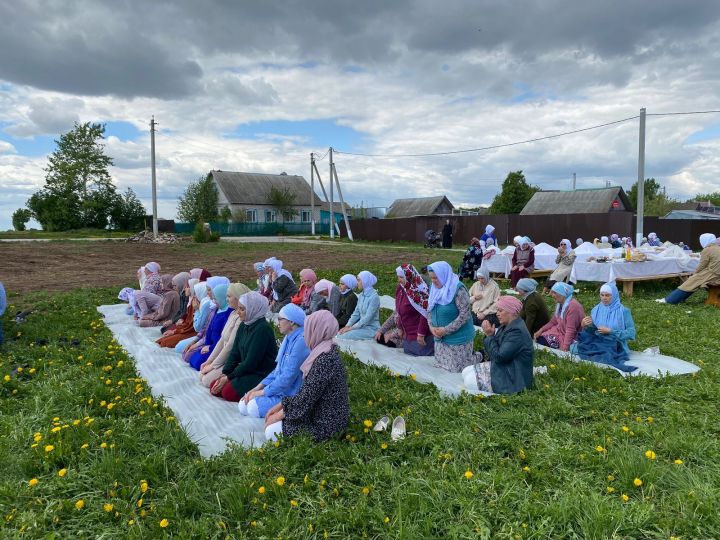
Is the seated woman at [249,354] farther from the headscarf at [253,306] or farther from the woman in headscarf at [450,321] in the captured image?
the woman in headscarf at [450,321]

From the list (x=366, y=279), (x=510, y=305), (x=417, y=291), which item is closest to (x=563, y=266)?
(x=366, y=279)

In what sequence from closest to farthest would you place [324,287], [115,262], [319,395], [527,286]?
[319,395] → [527,286] → [324,287] → [115,262]

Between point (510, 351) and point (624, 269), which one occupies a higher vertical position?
point (624, 269)

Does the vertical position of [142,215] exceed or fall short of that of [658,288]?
it exceeds it

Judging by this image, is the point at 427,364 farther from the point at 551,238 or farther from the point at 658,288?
the point at 551,238

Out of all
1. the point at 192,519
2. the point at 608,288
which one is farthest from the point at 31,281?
the point at 608,288

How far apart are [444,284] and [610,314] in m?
2.09

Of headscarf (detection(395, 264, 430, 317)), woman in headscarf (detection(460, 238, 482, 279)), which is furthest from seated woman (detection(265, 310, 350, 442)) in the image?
woman in headscarf (detection(460, 238, 482, 279))

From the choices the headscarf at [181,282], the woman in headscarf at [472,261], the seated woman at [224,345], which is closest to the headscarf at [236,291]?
the seated woman at [224,345]

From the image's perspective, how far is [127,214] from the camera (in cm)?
4059

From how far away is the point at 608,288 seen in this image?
5.85 meters

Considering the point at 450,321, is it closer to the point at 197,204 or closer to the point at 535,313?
the point at 535,313

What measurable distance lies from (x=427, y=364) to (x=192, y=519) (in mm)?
3597

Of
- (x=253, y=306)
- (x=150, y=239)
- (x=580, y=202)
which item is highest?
(x=580, y=202)
